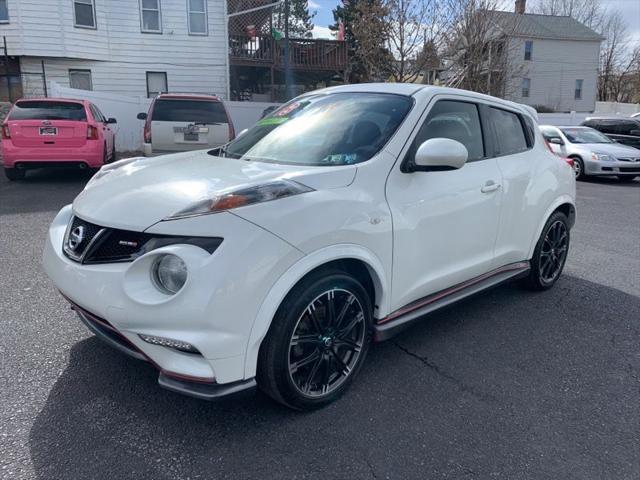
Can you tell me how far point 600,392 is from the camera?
125 inches

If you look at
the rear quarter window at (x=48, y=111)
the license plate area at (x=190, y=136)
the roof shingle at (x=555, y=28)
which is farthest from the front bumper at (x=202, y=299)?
the roof shingle at (x=555, y=28)

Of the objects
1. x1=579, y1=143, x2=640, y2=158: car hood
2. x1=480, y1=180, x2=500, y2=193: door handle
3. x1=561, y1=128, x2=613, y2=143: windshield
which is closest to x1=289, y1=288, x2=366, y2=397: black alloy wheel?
x1=480, y1=180, x2=500, y2=193: door handle

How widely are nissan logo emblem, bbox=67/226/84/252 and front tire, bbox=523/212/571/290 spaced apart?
11.8 feet

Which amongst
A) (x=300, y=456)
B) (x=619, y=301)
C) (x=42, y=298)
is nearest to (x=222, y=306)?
(x=300, y=456)

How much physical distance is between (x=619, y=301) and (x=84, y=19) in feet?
62.2

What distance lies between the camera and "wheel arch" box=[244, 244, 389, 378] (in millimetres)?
2441

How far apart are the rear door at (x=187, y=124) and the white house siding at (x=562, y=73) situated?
3409 centimetres

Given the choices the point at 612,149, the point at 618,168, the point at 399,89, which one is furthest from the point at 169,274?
the point at 612,149

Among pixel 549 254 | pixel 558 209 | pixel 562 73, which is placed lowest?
pixel 549 254

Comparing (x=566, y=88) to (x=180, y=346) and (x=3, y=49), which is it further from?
(x=180, y=346)

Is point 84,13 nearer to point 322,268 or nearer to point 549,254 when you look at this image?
point 549,254

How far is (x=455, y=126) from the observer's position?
3750 millimetres

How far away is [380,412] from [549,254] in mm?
2730

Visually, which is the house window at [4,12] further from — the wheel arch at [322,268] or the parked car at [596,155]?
the wheel arch at [322,268]
